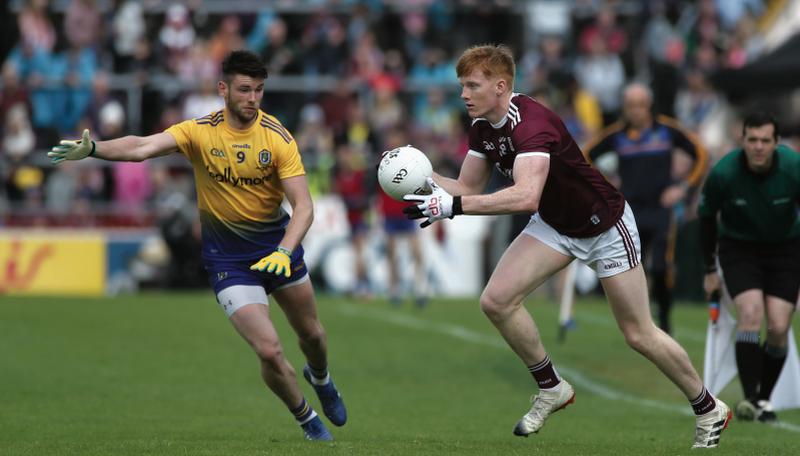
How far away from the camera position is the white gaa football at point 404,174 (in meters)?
8.34

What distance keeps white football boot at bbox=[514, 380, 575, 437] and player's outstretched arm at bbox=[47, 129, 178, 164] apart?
2876mm

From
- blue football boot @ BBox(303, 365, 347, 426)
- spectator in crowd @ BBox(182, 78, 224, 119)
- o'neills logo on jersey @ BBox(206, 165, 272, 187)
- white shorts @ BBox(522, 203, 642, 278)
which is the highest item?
o'neills logo on jersey @ BBox(206, 165, 272, 187)

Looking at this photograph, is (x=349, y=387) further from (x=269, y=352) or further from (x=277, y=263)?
(x=277, y=263)

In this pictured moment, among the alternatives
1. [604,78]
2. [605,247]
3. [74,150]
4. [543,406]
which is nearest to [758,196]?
[605,247]

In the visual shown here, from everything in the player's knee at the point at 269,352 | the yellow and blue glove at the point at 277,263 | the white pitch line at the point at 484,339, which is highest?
the yellow and blue glove at the point at 277,263

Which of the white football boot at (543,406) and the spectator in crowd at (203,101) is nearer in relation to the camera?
the white football boot at (543,406)

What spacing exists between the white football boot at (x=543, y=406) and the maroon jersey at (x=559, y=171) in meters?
1.06

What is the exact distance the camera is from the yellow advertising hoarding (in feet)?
76.1

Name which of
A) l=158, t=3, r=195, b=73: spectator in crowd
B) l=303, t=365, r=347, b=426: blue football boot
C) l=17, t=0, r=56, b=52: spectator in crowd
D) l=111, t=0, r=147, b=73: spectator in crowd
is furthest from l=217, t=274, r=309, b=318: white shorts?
l=111, t=0, r=147, b=73: spectator in crowd

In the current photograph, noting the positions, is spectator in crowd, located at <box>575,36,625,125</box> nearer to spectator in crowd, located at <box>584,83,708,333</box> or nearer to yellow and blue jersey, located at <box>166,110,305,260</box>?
spectator in crowd, located at <box>584,83,708,333</box>

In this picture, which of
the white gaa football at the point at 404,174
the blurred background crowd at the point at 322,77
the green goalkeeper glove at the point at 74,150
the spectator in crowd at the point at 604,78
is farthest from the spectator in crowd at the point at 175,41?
the white gaa football at the point at 404,174

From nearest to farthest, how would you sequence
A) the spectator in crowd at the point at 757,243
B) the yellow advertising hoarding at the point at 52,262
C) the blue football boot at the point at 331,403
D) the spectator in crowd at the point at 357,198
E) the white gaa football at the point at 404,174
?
the white gaa football at the point at 404,174, the blue football boot at the point at 331,403, the spectator in crowd at the point at 757,243, the spectator in crowd at the point at 357,198, the yellow advertising hoarding at the point at 52,262

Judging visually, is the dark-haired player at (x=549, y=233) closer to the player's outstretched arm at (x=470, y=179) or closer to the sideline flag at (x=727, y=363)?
the player's outstretched arm at (x=470, y=179)

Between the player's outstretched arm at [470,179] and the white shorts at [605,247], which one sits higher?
the player's outstretched arm at [470,179]
